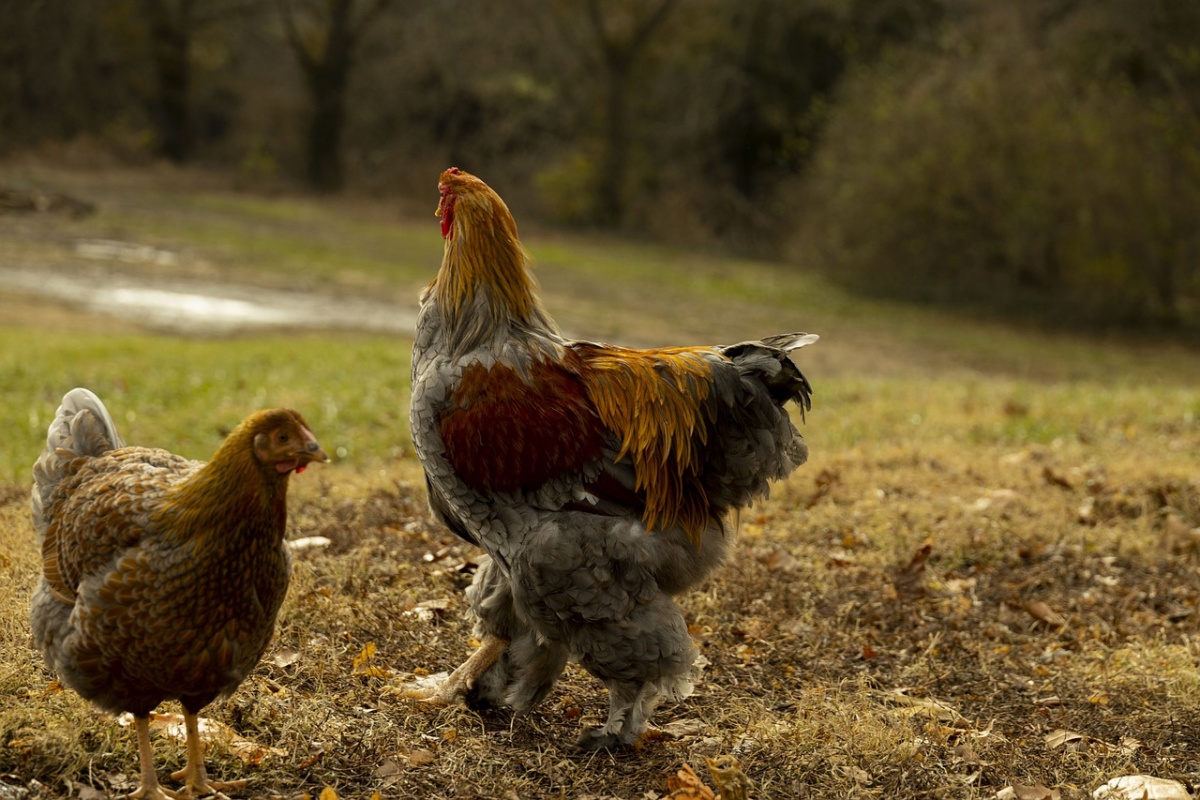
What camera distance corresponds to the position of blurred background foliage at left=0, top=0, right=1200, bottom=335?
19281mm

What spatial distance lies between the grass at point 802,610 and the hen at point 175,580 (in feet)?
1.34

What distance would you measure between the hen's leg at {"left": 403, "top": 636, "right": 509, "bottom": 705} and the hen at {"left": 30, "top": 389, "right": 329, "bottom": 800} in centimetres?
108

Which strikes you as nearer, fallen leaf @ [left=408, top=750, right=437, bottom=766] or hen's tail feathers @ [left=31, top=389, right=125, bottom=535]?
hen's tail feathers @ [left=31, top=389, right=125, bottom=535]

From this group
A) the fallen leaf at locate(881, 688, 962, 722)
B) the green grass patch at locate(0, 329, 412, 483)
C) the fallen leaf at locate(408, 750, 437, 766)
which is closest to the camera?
the fallen leaf at locate(408, 750, 437, 766)

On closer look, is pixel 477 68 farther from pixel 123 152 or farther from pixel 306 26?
pixel 123 152

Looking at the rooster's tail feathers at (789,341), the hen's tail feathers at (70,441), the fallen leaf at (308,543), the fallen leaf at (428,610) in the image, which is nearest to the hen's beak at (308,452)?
the hen's tail feathers at (70,441)

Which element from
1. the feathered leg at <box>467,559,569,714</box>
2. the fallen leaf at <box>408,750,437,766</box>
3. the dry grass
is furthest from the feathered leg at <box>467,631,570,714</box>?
Result: the fallen leaf at <box>408,750,437,766</box>

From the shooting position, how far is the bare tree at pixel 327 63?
99.1ft

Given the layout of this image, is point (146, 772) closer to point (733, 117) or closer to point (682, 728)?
point (682, 728)

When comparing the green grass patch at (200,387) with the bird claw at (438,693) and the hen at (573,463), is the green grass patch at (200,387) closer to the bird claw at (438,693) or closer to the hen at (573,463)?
the bird claw at (438,693)

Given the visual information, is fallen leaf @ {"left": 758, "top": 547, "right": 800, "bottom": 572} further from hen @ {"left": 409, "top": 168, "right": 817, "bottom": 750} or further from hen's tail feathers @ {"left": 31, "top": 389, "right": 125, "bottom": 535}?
hen's tail feathers @ {"left": 31, "top": 389, "right": 125, "bottom": 535}

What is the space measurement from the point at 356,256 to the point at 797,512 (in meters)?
15.6

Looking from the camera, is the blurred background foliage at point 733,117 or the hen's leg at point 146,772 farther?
the blurred background foliage at point 733,117

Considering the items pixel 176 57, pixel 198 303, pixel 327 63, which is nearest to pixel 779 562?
pixel 198 303
